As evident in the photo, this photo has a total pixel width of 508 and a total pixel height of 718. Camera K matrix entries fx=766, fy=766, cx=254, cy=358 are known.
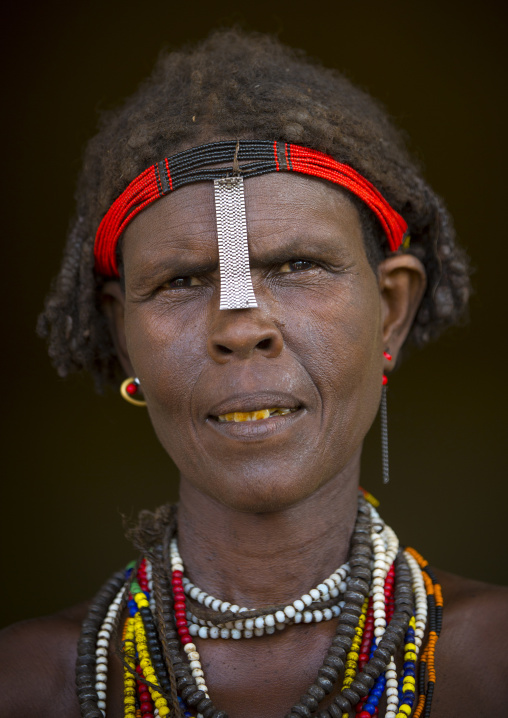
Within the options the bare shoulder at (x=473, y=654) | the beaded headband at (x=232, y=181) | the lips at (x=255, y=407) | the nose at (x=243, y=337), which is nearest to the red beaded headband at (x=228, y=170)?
the beaded headband at (x=232, y=181)

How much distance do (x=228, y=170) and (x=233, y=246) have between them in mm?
234

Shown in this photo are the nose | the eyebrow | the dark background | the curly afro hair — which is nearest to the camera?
the nose

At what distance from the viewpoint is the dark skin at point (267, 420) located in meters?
2.12

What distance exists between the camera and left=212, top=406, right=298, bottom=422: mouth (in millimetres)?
2098

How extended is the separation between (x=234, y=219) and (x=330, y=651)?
1.25 metres

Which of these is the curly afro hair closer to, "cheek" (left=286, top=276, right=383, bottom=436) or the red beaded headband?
the red beaded headband

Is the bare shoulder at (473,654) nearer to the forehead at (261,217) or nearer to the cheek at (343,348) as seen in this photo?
the cheek at (343,348)

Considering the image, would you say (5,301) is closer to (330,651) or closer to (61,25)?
(61,25)

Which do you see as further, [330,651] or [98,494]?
[98,494]

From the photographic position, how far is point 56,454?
5.01 metres


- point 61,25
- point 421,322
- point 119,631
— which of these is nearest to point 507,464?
point 421,322

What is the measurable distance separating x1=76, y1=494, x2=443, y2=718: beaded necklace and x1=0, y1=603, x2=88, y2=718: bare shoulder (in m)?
0.12

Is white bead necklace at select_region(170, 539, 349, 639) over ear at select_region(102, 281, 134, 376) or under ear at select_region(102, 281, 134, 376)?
under

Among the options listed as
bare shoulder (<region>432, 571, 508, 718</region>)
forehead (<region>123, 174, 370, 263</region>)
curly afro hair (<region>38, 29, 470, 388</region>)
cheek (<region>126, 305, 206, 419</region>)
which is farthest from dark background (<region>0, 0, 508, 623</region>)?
bare shoulder (<region>432, 571, 508, 718</region>)
